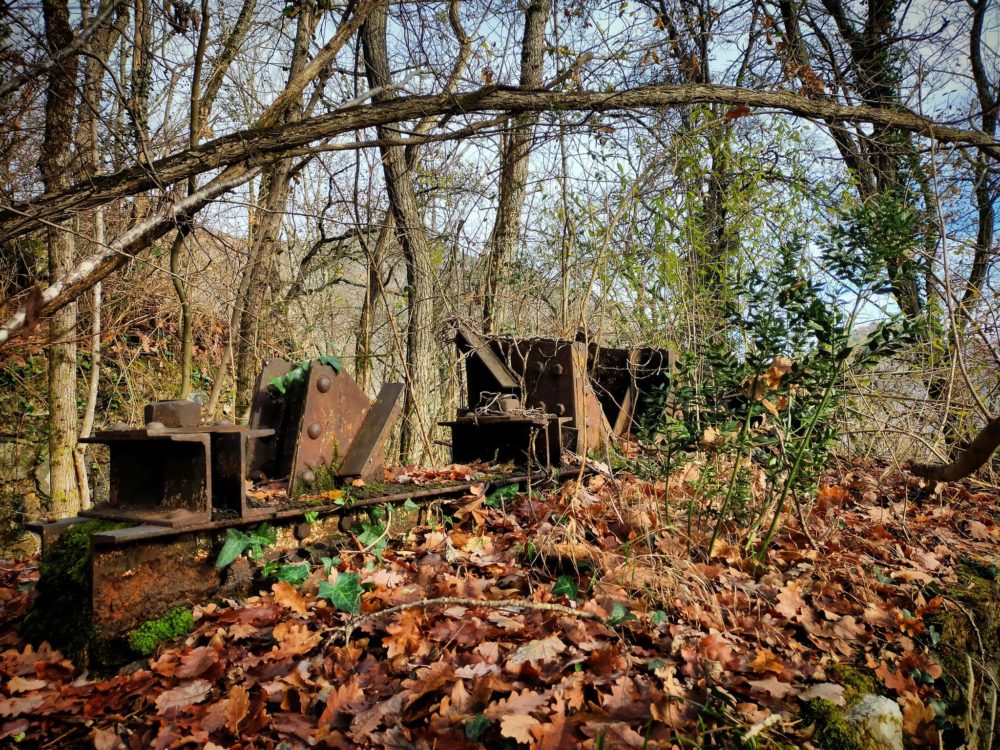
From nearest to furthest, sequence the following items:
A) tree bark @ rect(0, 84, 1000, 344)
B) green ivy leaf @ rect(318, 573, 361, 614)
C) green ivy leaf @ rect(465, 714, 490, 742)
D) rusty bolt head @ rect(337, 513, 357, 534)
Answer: green ivy leaf @ rect(465, 714, 490, 742)
green ivy leaf @ rect(318, 573, 361, 614)
rusty bolt head @ rect(337, 513, 357, 534)
tree bark @ rect(0, 84, 1000, 344)

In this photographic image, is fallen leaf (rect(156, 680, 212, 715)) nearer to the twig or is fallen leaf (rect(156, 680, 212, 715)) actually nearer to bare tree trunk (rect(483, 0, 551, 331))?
the twig

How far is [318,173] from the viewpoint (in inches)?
406

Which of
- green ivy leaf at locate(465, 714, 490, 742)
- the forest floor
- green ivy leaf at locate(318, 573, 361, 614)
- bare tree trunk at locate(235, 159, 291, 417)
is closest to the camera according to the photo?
green ivy leaf at locate(465, 714, 490, 742)

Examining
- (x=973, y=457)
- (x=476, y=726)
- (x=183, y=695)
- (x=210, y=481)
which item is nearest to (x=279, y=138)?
(x=210, y=481)

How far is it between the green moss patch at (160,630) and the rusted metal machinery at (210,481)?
38 millimetres

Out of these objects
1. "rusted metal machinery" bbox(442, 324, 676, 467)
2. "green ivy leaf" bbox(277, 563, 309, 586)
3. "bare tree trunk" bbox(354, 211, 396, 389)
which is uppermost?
"bare tree trunk" bbox(354, 211, 396, 389)

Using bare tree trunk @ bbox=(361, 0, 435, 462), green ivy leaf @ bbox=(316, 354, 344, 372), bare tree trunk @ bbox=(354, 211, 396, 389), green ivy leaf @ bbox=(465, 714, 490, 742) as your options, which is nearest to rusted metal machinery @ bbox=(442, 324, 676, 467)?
green ivy leaf @ bbox=(316, 354, 344, 372)

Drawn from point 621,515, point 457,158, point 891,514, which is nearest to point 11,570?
point 621,515

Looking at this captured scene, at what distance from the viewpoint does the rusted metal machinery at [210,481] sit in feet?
9.52

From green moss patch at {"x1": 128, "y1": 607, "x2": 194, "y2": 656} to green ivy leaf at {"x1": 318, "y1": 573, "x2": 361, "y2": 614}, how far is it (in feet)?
2.04

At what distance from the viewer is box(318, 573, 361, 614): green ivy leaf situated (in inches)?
122

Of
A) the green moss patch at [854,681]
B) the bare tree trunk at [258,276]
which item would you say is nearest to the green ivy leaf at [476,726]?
the green moss patch at [854,681]

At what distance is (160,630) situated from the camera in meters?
2.94

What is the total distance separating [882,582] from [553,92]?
431 cm
